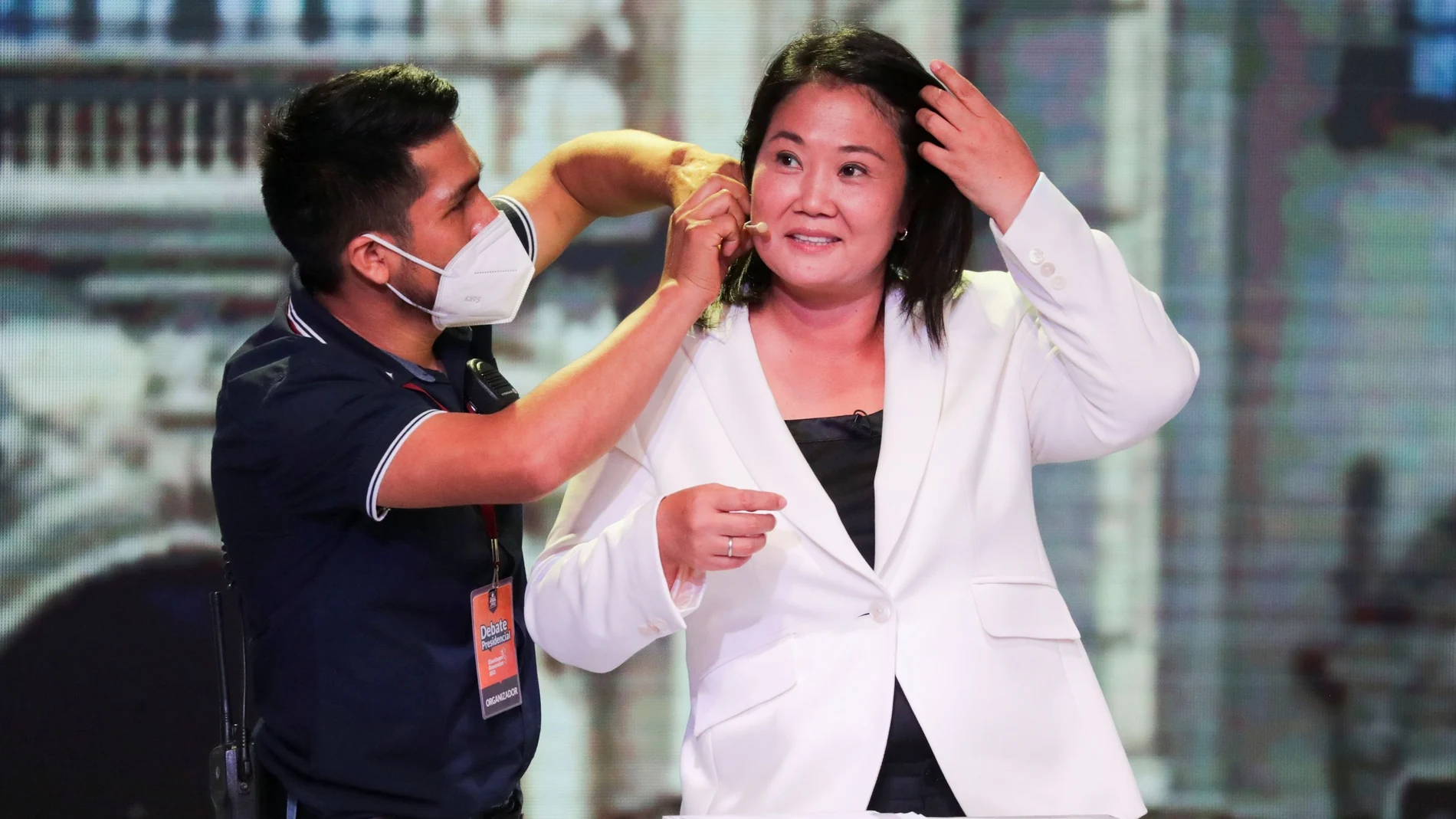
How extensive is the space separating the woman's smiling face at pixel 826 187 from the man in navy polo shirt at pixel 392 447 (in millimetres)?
63

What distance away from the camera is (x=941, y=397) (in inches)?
65.8

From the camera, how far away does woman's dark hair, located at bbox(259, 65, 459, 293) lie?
5.70 ft

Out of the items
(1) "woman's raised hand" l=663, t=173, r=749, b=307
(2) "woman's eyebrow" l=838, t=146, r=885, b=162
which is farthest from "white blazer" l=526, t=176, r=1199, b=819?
(2) "woman's eyebrow" l=838, t=146, r=885, b=162

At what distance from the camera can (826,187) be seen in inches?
67.0

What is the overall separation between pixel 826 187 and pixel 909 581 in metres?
0.53

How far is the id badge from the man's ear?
457mm

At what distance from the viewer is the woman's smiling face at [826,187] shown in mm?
1701

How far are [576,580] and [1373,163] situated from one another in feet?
8.05

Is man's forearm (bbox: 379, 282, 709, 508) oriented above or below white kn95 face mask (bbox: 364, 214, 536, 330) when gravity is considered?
below

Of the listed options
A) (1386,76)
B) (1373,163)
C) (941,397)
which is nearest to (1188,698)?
(1373,163)

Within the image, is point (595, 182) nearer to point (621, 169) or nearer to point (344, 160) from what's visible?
point (621, 169)

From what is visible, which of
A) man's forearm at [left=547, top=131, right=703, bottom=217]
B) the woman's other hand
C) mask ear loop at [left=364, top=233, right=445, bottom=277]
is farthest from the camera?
man's forearm at [left=547, top=131, right=703, bottom=217]

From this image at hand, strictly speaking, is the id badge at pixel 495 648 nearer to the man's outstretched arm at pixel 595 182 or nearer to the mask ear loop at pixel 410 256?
the mask ear loop at pixel 410 256

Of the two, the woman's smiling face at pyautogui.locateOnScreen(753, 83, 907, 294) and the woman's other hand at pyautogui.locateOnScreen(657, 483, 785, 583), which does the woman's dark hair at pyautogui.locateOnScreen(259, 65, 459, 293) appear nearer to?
the woman's smiling face at pyautogui.locateOnScreen(753, 83, 907, 294)
